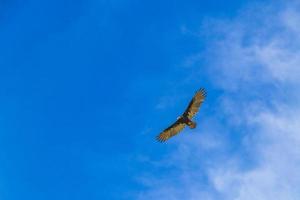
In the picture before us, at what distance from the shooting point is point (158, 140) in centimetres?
7719

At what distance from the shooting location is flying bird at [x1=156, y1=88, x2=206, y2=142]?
74312 millimetres

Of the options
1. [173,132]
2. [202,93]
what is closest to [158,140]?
[173,132]

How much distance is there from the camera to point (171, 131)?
7781 centimetres

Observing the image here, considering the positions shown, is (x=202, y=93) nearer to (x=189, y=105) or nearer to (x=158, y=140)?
(x=189, y=105)

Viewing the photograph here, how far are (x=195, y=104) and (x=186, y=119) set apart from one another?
7.63 feet

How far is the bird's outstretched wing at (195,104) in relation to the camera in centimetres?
7406

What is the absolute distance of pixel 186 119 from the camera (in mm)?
76562

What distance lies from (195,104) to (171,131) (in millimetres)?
4621

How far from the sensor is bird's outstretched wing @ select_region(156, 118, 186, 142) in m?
77.2

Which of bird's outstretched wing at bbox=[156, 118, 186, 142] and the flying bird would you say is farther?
bird's outstretched wing at bbox=[156, 118, 186, 142]

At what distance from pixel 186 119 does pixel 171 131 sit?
2.36m

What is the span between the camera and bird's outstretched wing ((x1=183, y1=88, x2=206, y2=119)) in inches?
2916

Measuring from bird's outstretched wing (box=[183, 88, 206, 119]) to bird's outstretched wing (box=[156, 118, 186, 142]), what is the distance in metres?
1.29

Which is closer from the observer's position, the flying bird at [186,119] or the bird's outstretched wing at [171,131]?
the flying bird at [186,119]
